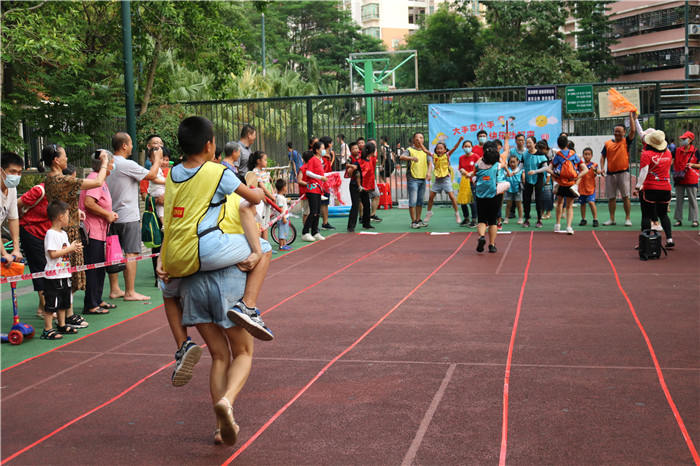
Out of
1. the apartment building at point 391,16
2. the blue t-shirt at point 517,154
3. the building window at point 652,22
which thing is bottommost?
the blue t-shirt at point 517,154

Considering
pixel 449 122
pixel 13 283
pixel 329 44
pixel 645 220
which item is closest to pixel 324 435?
pixel 13 283

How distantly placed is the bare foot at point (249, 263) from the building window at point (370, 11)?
9593 centimetres

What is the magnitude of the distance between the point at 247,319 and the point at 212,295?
0.94 ft

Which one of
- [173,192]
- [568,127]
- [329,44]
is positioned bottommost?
[173,192]

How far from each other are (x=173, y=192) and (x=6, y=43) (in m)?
11.2

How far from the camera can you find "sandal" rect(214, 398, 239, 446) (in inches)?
169

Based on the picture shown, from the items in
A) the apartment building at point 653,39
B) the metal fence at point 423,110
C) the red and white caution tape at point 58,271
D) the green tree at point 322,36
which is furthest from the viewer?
the green tree at point 322,36

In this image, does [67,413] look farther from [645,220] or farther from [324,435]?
[645,220]

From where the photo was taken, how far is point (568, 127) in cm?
1930

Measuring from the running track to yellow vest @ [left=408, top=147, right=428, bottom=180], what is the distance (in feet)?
20.2

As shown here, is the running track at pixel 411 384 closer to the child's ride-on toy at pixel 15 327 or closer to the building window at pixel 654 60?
the child's ride-on toy at pixel 15 327

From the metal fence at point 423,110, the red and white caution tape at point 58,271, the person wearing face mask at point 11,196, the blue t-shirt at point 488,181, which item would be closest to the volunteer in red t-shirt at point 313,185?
the blue t-shirt at point 488,181

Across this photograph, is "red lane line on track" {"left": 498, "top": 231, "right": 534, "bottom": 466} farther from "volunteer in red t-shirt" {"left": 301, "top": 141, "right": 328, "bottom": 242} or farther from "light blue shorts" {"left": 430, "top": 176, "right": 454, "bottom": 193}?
"light blue shorts" {"left": 430, "top": 176, "right": 454, "bottom": 193}

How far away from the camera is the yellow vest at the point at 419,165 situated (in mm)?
15742
